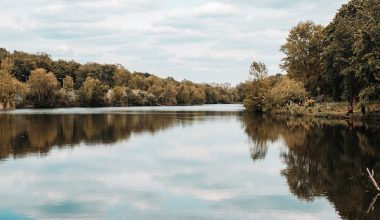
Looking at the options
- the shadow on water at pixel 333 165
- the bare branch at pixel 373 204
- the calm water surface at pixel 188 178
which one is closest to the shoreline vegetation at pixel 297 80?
the shadow on water at pixel 333 165

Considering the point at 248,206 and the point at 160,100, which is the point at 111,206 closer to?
the point at 248,206

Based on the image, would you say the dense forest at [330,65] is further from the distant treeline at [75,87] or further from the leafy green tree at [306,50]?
the distant treeline at [75,87]

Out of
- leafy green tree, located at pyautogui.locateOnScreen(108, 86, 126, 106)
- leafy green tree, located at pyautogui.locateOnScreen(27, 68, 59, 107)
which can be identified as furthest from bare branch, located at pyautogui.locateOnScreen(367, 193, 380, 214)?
leafy green tree, located at pyautogui.locateOnScreen(108, 86, 126, 106)

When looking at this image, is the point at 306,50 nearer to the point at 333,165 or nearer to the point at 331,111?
the point at 331,111

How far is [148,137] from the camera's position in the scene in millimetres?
38188

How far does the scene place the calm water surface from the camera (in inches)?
579

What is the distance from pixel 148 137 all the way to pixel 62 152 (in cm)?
1073

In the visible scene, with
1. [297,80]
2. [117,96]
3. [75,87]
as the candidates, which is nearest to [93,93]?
[117,96]

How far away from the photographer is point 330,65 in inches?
2258

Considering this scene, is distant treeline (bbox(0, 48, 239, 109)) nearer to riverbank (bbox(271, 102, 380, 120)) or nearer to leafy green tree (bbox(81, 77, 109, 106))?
leafy green tree (bbox(81, 77, 109, 106))

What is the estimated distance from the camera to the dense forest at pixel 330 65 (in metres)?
46.2

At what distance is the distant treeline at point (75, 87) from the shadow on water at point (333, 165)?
83.1 meters

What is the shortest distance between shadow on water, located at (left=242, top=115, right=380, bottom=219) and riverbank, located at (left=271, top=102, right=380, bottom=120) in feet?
54.2

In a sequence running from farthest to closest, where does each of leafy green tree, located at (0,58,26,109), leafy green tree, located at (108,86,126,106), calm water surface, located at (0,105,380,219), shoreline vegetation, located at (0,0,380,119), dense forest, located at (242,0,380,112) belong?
1. leafy green tree, located at (108,86,126,106)
2. leafy green tree, located at (0,58,26,109)
3. shoreline vegetation, located at (0,0,380,119)
4. dense forest, located at (242,0,380,112)
5. calm water surface, located at (0,105,380,219)
